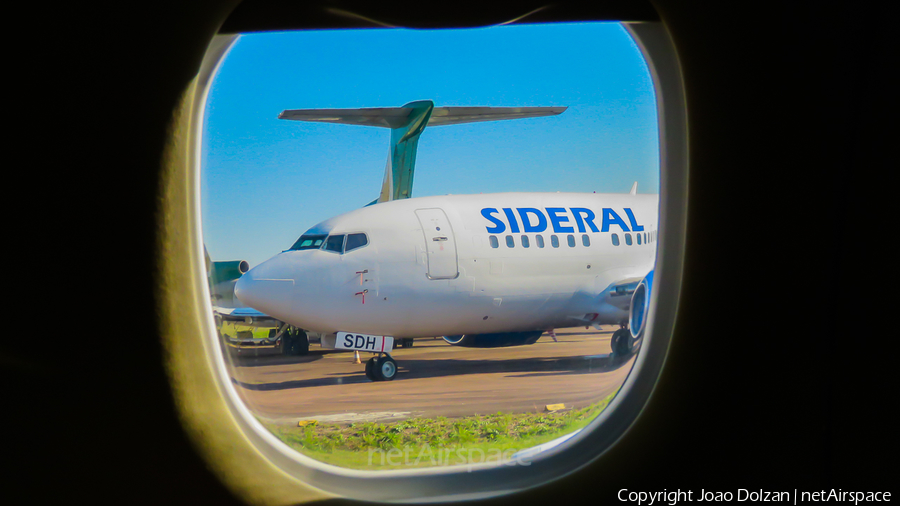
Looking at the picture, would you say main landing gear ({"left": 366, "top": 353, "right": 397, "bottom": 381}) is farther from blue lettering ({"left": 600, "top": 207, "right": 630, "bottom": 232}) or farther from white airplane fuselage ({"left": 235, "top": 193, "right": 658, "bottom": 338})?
blue lettering ({"left": 600, "top": 207, "right": 630, "bottom": 232})

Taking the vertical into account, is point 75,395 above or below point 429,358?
above

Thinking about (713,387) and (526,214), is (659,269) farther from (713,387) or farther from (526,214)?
(526,214)

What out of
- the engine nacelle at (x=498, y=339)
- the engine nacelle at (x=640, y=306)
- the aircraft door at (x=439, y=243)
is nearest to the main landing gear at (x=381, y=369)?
the engine nacelle at (x=498, y=339)

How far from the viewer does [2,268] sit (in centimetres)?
122

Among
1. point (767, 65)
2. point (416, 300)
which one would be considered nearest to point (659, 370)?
point (767, 65)

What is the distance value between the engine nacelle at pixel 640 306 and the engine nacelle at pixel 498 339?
5.50ft

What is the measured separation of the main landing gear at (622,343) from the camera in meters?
1.66

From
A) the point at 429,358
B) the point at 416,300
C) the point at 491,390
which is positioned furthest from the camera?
the point at 416,300

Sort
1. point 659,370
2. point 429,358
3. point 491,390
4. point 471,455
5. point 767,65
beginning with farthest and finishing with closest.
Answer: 1. point 429,358
2. point 491,390
3. point 471,455
4. point 659,370
5. point 767,65

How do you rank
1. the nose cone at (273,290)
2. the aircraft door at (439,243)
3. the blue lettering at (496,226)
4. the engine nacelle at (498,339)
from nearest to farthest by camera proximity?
the nose cone at (273,290), the engine nacelle at (498,339), the aircraft door at (439,243), the blue lettering at (496,226)

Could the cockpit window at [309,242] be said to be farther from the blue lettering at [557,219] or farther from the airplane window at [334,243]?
the blue lettering at [557,219]

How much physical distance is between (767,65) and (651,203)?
0.42 m

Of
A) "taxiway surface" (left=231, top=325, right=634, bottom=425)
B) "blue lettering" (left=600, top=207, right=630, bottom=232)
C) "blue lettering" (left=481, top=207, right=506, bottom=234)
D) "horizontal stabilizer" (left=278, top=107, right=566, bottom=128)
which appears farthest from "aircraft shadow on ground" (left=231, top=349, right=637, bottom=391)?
"blue lettering" (left=600, top=207, right=630, bottom=232)

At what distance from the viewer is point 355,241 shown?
159 inches
